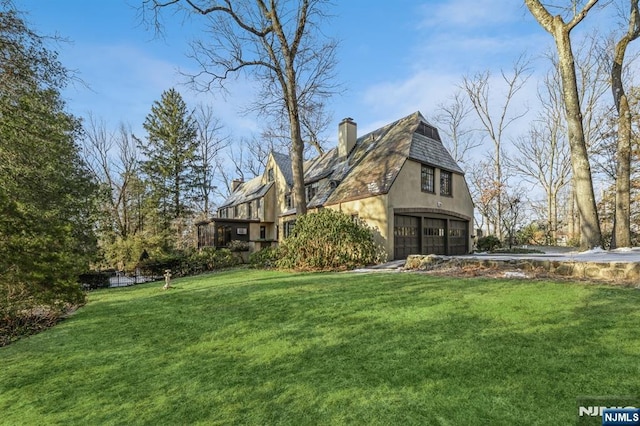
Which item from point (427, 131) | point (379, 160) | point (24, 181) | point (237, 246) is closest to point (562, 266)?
point (379, 160)

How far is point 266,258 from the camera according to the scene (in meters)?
15.8

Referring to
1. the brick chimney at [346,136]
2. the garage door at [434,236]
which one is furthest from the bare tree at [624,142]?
the brick chimney at [346,136]

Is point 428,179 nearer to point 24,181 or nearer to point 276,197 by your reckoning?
point 276,197

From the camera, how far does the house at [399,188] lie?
583 inches

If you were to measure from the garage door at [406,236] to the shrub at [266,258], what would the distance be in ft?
19.0

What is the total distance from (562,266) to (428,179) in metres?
9.16

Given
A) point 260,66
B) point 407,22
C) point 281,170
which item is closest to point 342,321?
point 407,22

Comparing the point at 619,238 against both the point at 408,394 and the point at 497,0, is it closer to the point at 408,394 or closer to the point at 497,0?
the point at 497,0

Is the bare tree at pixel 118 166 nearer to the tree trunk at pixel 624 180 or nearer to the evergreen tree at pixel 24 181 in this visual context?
the evergreen tree at pixel 24 181

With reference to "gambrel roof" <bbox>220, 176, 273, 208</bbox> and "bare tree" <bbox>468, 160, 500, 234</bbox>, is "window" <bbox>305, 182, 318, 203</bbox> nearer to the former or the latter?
"gambrel roof" <bbox>220, 176, 273, 208</bbox>

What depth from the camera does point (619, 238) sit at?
12.9m

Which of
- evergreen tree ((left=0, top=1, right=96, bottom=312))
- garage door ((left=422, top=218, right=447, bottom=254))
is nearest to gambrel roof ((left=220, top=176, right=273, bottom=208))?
garage door ((left=422, top=218, right=447, bottom=254))

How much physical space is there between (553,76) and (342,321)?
29559 millimetres

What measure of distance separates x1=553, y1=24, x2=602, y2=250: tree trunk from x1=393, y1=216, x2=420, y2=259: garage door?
643cm
